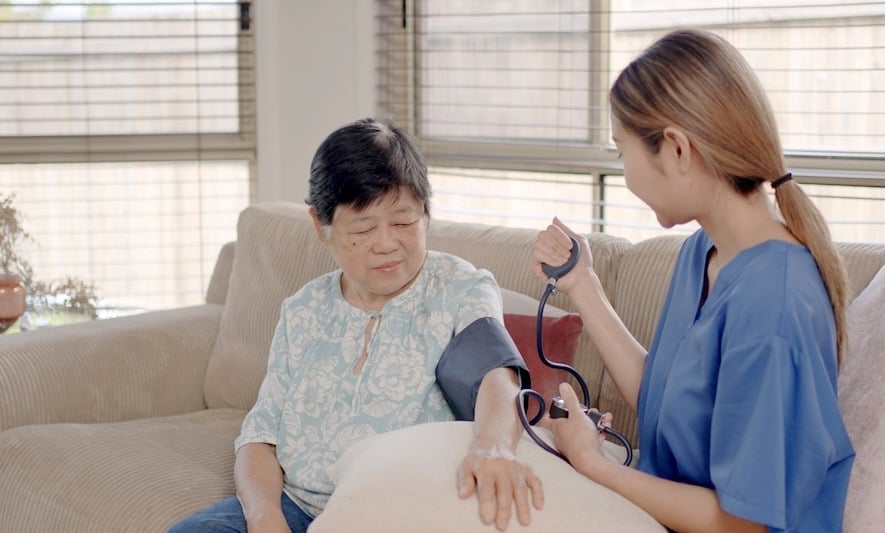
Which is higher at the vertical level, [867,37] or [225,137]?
[867,37]

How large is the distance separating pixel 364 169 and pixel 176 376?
1075 millimetres

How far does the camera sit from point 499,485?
136cm

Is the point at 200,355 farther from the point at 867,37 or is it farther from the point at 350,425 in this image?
the point at 867,37

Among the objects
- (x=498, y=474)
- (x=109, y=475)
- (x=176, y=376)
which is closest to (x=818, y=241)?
(x=498, y=474)

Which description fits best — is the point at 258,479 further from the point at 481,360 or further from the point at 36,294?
the point at 36,294

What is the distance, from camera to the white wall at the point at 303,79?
366 cm

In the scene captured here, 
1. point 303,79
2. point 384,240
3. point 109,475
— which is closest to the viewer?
point 384,240

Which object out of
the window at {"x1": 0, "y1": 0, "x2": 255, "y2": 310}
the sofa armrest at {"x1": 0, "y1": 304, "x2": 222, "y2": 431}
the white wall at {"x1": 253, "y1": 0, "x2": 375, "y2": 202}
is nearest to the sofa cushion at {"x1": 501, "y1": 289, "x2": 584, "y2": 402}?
the sofa armrest at {"x1": 0, "y1": 304, "x2": 222, "y2": 431}

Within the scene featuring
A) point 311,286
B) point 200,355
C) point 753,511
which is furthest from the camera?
point 200,355

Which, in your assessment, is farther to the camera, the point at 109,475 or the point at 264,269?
the point at 264,269

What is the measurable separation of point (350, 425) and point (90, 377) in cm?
94

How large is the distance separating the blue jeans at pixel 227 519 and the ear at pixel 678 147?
849 mm

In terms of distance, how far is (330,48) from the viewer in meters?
3.70

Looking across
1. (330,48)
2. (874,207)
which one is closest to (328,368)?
(874,207)
